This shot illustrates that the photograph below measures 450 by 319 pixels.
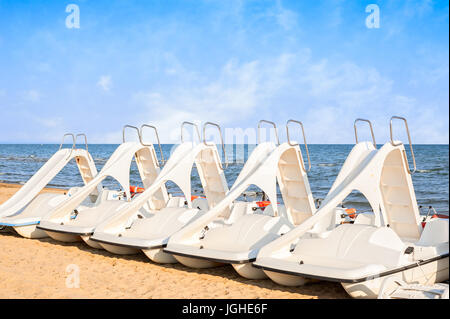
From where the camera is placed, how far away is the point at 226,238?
7777 millimetres

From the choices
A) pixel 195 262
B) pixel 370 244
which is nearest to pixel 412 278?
pixel 370 244

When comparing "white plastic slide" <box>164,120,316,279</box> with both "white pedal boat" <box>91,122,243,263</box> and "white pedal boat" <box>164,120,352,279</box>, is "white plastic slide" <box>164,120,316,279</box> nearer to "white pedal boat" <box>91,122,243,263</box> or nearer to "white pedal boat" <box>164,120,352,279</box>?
"white pedal boat" <box>164,120,352,279</box>

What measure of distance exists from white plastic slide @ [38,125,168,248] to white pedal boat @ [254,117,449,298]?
13.2 feet

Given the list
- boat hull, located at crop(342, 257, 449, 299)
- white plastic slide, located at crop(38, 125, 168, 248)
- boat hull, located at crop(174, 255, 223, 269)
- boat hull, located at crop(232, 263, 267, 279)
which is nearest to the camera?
boat hull, located at crop(342, 257, 449, 299)

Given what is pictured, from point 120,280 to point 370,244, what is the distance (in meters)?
3.74

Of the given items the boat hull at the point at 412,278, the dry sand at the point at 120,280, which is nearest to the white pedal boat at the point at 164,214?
the dry sand at the point at 120,280

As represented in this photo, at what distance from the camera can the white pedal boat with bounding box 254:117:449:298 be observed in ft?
20.4

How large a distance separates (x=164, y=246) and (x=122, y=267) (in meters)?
A: 0.79

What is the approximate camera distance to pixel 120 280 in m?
7.60

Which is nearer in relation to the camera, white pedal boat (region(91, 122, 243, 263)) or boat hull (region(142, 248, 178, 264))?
boat hull (region(142, 248, 178, 264))

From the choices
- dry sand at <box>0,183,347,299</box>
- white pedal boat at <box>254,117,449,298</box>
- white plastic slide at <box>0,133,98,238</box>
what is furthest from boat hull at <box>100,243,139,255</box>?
white pedal boat at <box>254,117,449,298</box>

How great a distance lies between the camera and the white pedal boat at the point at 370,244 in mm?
6230
